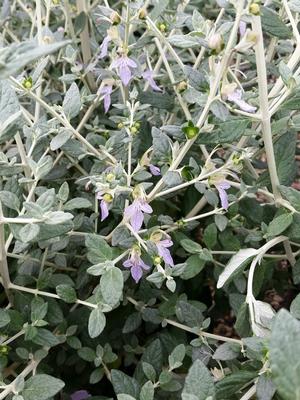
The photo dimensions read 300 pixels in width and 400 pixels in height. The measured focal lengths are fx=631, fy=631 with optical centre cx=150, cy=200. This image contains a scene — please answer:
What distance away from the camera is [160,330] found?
1207 millimetres


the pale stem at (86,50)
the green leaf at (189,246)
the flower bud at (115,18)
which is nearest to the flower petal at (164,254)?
the green leaf at (189,246)

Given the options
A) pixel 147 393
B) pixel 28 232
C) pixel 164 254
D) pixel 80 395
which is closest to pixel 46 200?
pixel 28 232

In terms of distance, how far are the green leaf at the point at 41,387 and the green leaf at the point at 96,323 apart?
0.26 feet

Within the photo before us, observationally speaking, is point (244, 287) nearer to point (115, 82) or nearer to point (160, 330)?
point (160, 330)

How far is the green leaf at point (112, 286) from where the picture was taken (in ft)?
2.71

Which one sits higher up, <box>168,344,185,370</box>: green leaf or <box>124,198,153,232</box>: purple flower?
<box>124,198,153,232</box>: purple flower

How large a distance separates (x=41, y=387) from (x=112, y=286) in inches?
6.8

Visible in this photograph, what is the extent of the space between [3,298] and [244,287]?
44cm

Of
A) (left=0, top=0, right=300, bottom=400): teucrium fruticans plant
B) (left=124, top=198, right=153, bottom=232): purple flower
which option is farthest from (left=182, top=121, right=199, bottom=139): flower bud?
(left=124, top=198, right=153, bottom=232): purple flower

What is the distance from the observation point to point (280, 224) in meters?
0.90

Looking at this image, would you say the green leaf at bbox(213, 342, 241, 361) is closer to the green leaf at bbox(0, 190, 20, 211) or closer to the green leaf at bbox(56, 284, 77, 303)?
the green leaf at bbox(56, 284, 77, 303)

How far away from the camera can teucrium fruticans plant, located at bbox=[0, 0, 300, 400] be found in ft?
2.69

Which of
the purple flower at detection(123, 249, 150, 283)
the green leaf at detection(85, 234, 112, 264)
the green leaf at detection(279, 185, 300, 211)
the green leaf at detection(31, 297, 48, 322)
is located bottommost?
the green leaf at detection(31, 297, 48, 322)

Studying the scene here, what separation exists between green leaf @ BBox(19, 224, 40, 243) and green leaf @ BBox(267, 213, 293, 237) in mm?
335
